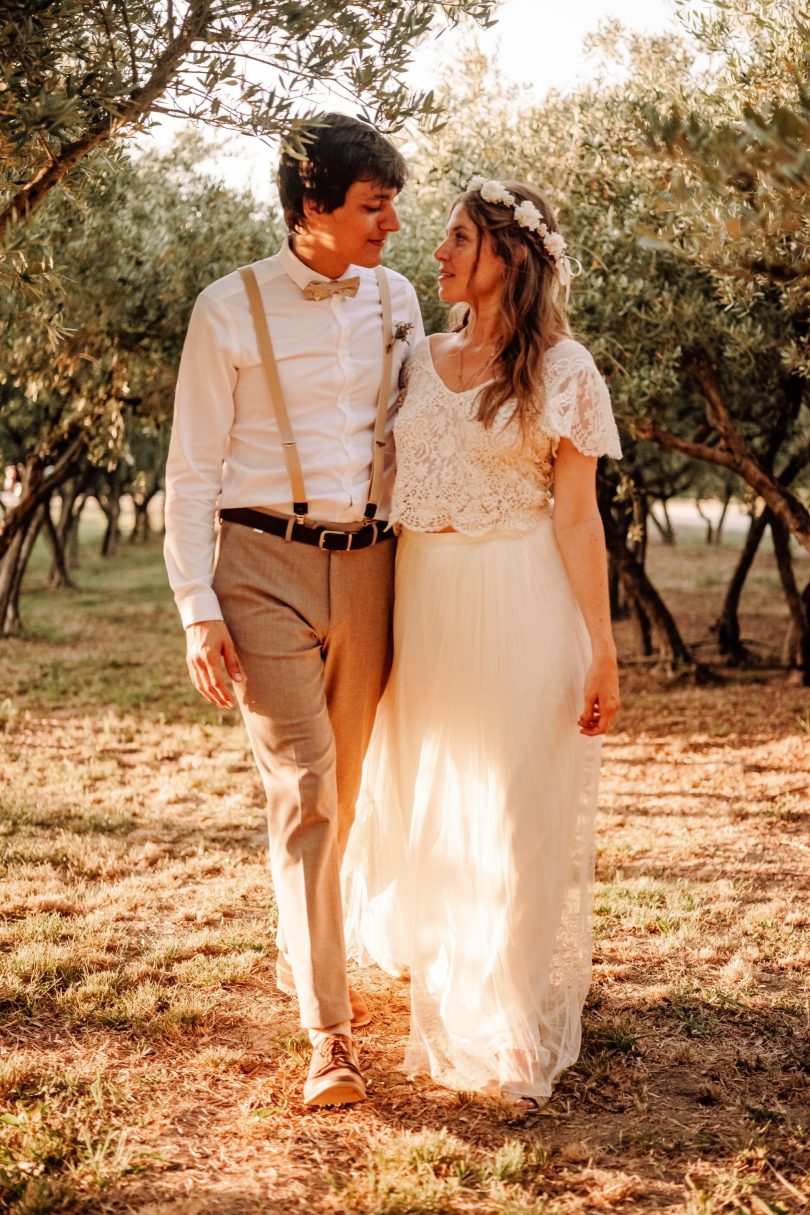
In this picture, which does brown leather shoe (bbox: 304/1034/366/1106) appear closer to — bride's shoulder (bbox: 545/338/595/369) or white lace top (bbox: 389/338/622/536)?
white lace top (bbox: 389/338/622/536)

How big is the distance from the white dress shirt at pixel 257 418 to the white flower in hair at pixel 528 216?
61 centimetres

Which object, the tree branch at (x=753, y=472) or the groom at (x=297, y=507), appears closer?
the groom at (x=297, y=507)

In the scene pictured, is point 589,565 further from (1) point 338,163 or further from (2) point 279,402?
(1) point 338,163

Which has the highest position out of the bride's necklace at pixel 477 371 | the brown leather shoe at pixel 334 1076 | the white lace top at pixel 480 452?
the bride's necklace at pixel 477 371

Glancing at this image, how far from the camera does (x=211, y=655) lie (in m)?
3.46

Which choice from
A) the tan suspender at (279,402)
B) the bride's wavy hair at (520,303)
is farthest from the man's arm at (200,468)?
the bride's wavy hair at (520,303)

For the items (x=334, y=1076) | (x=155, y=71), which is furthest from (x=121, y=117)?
(x=334, y=1076)

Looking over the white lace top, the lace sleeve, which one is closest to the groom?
the white lace top

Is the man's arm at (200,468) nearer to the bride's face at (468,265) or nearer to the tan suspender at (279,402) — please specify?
the tan suspender at (279,402)

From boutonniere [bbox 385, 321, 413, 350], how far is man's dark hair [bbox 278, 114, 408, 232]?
47cm

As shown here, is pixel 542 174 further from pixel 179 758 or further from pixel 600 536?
pixel 600 536

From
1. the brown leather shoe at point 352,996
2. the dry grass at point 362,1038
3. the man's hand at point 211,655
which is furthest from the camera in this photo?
the brown leather shoe at point 352,996

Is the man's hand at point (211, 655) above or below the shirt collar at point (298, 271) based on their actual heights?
below

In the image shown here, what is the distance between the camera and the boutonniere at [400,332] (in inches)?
153
